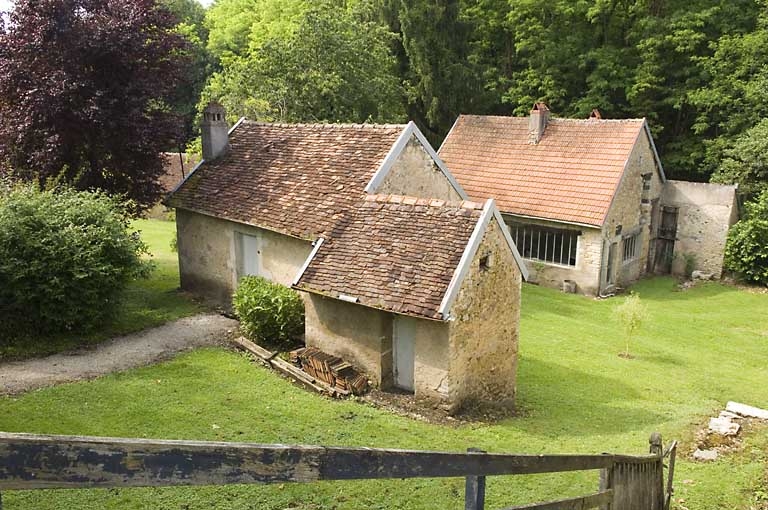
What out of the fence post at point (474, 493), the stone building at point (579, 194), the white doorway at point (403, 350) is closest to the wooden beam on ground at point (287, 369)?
the white doorway at point (403, 350)

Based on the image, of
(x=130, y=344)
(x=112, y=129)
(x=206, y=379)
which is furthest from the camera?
(x=112, y=129)

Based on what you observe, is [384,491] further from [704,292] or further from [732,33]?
[732,33]

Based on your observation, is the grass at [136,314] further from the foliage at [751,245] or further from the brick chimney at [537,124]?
the foliage at [751,245]

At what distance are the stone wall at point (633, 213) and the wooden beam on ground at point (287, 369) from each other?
16464mm

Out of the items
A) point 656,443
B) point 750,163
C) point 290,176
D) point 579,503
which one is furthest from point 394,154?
point 750,163

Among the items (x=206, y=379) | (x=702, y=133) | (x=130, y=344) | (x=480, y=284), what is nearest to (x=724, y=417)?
(x=480, y=284)

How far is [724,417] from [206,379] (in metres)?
11.9

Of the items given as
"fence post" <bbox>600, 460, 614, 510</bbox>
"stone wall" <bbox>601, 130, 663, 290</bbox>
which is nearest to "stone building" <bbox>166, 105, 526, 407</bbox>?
"fence post" <bbox>600, 460, 614, 510</bbox>

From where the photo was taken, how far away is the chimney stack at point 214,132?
21.4 meters

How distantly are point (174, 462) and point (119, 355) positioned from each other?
14.3 meters

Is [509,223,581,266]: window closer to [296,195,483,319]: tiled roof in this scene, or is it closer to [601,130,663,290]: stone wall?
[601,130,663,290]: stone wall

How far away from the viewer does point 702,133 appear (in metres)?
36.8

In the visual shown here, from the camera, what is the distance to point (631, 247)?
29.3 meters

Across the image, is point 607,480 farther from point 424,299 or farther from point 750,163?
point 750,163
